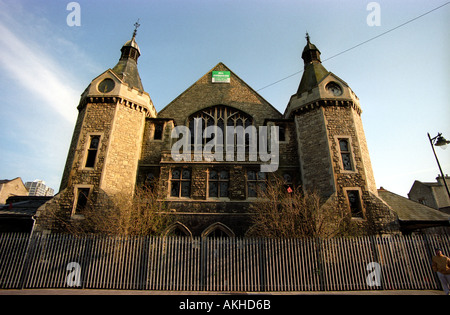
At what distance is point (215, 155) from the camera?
533 inches

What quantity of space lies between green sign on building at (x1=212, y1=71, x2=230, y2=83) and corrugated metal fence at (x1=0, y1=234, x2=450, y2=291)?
42.4ft

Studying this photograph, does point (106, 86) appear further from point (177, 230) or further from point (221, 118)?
point (177, 230)

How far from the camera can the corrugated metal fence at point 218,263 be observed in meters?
8.08

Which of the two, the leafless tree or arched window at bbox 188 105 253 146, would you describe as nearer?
the leafless tree

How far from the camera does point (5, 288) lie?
793 cm

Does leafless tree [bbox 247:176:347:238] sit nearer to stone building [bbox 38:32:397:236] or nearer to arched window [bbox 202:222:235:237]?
stone building [bbox 38:32:397:236]

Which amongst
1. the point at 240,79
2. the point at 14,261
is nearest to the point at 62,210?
the point at 14,261

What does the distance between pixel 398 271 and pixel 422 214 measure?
17.7 ft

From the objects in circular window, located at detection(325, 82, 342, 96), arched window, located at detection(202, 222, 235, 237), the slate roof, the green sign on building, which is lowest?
arched window, located at detection(202, 222, 235, 237)

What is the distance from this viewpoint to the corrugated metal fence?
808cm

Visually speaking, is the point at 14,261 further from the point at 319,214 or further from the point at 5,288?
the point at 319,214

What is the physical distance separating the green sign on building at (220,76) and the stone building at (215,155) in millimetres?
2285

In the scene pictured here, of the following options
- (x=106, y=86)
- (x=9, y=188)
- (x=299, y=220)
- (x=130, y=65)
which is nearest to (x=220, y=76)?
(x=130, y=65)

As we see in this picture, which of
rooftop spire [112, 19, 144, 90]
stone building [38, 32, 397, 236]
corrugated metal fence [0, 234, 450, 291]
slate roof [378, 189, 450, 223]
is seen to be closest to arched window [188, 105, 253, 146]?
stone building [38, 32, 397, 236]
